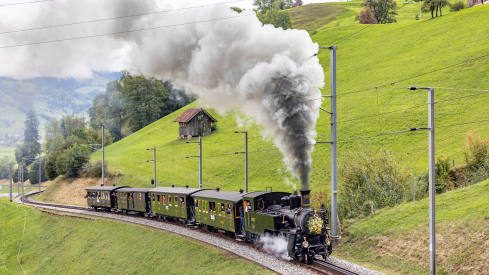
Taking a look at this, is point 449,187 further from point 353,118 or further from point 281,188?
point 353,118

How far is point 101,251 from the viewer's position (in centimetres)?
2659

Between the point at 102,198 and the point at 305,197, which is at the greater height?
the point at 305,197

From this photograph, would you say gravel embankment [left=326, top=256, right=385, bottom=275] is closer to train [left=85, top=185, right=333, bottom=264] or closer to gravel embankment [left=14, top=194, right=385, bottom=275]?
gravel embankment [left=14, top=194, right=385, bottom=275]

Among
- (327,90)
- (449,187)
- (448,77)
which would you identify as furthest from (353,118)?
(449,187)

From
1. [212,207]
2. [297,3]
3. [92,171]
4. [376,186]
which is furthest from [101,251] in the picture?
[297,3]

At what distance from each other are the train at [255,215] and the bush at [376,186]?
4901 millimetres

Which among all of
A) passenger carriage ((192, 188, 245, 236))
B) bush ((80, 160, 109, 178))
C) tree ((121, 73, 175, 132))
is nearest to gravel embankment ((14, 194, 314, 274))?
passenger carriage ((192, 188, 245, 236))

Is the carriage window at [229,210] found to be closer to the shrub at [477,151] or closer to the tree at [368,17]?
the shrub at [477,151]

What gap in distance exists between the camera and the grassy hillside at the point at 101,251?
18953mm

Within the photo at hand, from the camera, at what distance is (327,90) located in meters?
57.7

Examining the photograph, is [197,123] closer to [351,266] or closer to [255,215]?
[255,215]

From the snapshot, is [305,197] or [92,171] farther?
[92,171]

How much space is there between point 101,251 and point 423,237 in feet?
68.8

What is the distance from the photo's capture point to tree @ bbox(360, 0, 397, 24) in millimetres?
93875
